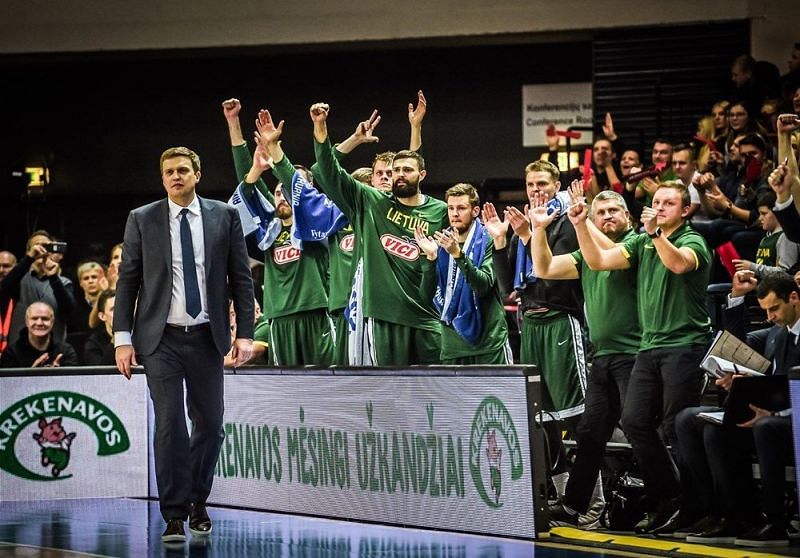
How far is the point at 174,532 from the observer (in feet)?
24.1

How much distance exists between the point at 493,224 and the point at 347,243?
1588 millimetres

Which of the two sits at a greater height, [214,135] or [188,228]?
[214,135]

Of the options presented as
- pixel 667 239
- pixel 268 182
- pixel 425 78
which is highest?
pixel 425 78

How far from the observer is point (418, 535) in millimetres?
7527

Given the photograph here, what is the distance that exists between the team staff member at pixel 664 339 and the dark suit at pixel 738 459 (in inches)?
5.9

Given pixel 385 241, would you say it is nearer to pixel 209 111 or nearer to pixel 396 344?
pixel 396 344

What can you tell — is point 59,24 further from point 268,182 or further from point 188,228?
point 188,228

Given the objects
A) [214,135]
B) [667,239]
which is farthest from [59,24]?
[667,239]

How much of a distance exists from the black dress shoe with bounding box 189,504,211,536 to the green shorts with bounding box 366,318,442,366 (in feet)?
5.92

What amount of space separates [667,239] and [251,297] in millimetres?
2326

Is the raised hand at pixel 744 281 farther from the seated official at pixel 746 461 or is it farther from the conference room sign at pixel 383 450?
the conference room sign at pixel 383 450

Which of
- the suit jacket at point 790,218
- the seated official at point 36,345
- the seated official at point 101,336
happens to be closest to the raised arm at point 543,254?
the suit jacket at point 790,218

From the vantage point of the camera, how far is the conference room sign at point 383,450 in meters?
7.37

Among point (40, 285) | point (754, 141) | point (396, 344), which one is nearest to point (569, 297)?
point (396, 344)
